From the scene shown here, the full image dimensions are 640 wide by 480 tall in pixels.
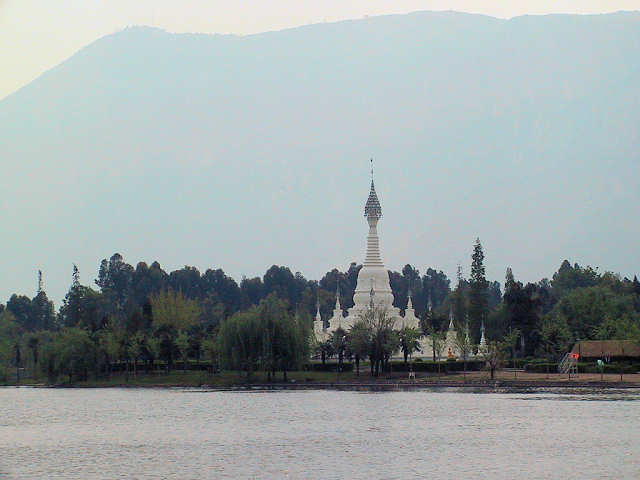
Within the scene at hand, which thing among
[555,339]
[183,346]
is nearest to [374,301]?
[555,339]

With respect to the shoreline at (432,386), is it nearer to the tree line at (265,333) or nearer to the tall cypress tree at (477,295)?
the tree line at (265,333)

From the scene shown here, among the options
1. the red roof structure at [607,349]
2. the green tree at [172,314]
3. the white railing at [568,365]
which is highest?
the green tree at [172,314]

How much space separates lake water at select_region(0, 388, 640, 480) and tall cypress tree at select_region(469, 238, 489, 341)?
47224 mm

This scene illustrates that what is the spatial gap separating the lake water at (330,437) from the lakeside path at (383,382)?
15.2 feet

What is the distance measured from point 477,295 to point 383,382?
43999 millimetres

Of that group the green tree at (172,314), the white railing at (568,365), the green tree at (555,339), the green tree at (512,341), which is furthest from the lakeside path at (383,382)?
the green tree at (172,314)

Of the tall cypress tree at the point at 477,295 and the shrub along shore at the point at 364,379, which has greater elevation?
the tall cypress tree at the point at 477,295

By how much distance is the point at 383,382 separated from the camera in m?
84.1

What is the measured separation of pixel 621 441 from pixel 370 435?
10975mm

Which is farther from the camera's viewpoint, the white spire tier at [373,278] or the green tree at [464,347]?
the white spire tier at [373,278]

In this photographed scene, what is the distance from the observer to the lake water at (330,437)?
1606 inches

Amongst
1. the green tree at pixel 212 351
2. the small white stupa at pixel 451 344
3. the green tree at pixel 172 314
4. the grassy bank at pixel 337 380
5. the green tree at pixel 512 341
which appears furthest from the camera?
the green tree at pixel 172 314

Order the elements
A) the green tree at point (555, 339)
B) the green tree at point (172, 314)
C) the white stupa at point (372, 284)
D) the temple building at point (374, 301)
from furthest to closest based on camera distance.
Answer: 1. the white stupa at point (372, 284)
2. the green tree at point (172, 314)
3. the temple building at point (374, 301)
4. the green tree at point (555, 339)

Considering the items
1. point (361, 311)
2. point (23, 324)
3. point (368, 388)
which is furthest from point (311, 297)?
point (368, 388)
